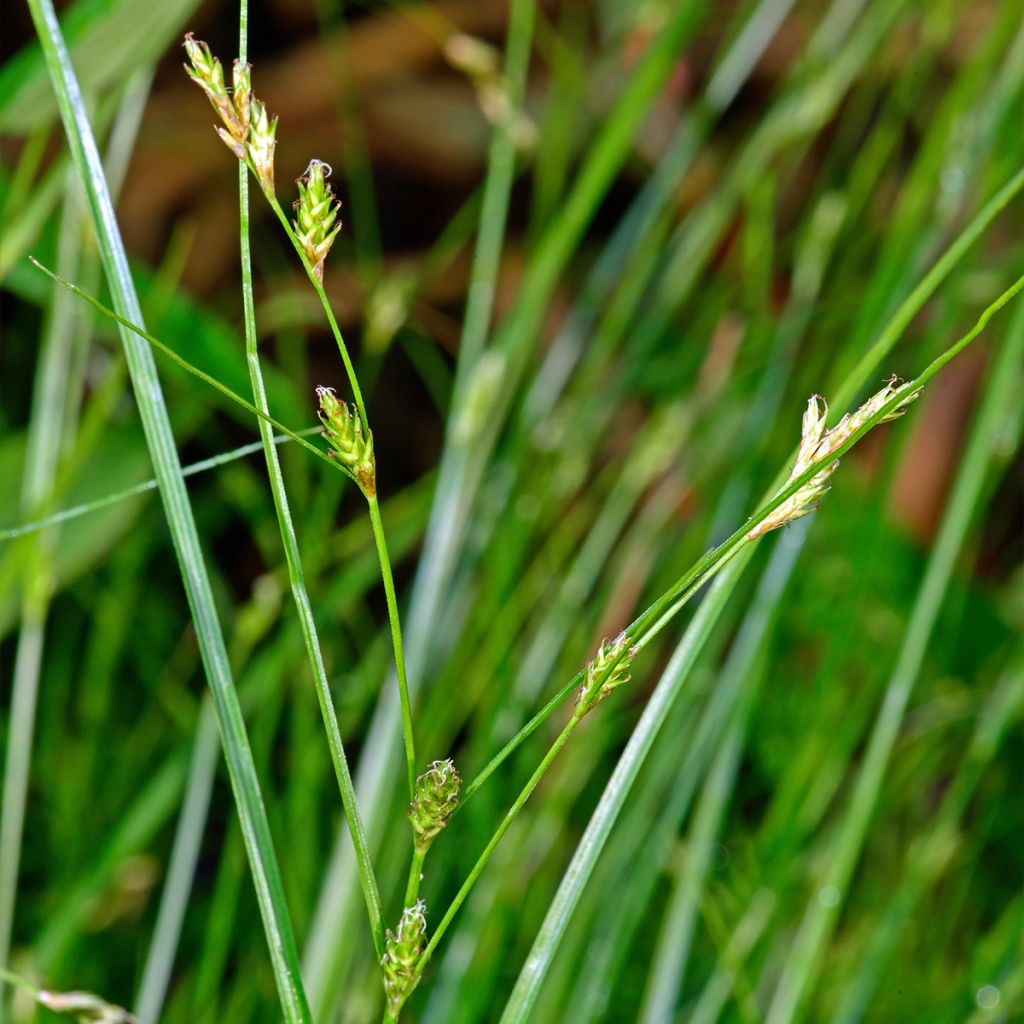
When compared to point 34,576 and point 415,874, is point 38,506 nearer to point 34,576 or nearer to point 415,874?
point 34,576

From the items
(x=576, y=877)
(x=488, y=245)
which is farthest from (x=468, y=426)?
(x=576, y=877)

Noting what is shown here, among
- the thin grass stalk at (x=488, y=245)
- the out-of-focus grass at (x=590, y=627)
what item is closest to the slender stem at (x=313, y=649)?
the out-of-focus grass at (x=590, y=627)

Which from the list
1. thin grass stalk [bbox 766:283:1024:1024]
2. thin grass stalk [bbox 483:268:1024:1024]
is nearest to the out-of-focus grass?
thin grass stalk [bbox 766:283:1024:1024]

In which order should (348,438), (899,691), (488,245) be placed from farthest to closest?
(488,245) → (899,691) → (348,438)

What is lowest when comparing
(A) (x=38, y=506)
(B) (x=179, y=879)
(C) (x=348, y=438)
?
(B) (x=179, y=879)

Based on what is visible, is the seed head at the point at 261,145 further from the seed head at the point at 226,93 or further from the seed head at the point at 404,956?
the seed head at the point at 404,956

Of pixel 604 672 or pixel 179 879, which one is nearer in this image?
pixel 604 672

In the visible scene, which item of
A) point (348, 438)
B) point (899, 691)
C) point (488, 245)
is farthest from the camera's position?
point (488, 245)
